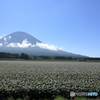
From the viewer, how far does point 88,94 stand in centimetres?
824

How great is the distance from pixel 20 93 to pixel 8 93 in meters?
0.80

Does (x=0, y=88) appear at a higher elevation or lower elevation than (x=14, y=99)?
higher

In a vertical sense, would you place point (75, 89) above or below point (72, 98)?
above

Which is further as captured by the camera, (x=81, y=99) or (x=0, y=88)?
(x=0, y=88)

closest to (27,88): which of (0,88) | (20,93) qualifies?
(20,93)

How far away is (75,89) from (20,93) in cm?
385

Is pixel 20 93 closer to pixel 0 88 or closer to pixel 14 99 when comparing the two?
pixel 14 99

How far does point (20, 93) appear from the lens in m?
7.89

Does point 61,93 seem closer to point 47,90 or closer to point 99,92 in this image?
point 47,90

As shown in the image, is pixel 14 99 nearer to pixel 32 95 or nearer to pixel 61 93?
pixel 32 95

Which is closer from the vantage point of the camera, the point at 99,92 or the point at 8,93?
the point at 8,93

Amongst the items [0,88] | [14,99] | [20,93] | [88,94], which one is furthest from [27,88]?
[88,94]

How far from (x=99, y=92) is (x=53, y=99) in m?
3.40

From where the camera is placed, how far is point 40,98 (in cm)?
793
